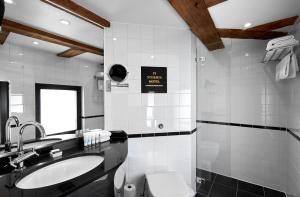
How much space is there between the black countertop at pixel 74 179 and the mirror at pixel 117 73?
0.68 metres

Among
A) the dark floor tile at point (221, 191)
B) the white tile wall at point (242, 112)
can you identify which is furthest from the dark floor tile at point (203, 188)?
the white tile wall at point (242, 112)

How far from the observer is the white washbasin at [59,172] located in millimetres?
977

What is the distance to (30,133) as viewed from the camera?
1254mm

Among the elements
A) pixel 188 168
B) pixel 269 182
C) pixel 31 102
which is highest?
pixel 31 102

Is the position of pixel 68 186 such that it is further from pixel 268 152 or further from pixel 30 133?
pixel 268 152

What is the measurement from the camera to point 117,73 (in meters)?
1.79

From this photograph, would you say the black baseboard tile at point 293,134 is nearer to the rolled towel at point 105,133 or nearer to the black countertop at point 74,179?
the black countertop at point 74,179

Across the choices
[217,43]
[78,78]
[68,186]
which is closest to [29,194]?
[68,186]

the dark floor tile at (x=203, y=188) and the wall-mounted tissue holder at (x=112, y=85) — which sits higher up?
the wall-mounted tissue holder at (x=112, y=85)

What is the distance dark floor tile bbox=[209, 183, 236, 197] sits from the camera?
6.87ft

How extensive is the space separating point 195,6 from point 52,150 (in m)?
1.74

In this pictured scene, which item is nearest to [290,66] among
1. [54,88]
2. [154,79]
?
[154,79]

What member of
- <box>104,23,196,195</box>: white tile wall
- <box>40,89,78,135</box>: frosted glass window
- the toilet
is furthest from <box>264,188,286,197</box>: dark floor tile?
<box>40,89,78,135</box>: frosted glass window

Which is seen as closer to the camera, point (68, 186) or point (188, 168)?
point (68, 186)
